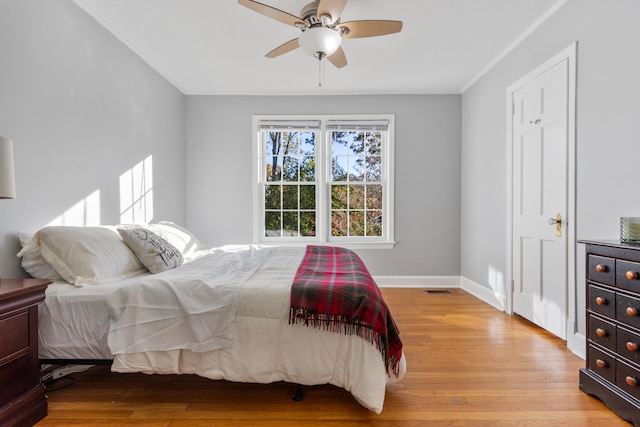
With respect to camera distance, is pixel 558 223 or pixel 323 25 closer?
pixel 323 25

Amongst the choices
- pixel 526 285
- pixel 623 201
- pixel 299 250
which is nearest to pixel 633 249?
pixel 623 201

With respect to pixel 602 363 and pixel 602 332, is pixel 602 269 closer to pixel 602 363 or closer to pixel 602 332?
pixel 602 332

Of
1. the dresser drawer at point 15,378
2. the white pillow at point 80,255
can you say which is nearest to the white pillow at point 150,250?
the white pillow at point 80,255

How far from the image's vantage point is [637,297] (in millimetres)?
1614

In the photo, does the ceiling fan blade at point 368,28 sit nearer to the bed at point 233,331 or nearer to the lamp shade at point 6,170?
the bed at point 233,331

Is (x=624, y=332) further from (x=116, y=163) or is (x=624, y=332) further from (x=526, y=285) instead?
(x=116, y=163)

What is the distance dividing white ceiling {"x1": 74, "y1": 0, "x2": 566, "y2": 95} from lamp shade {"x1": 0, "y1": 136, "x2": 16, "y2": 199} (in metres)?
1.59

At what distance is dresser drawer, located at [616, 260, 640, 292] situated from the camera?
161cm

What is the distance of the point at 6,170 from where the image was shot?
1.54 m

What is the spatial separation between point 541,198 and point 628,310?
1443 millimetres

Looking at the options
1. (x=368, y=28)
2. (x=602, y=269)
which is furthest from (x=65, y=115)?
(x=602, y=269)

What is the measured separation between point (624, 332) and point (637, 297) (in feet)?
0.66

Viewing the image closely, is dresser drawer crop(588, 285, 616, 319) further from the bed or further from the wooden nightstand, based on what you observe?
the wooden nightstand

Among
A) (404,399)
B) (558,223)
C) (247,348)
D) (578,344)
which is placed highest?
(558,223)
